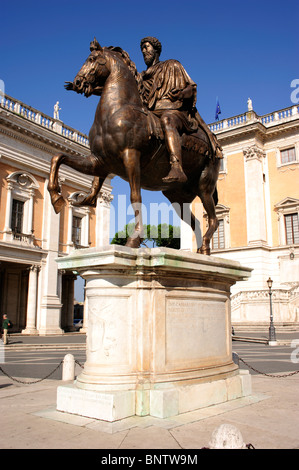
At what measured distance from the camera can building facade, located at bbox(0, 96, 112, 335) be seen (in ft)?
84.8

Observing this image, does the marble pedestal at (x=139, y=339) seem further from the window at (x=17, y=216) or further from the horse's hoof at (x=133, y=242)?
the window at (x=17, y=216)

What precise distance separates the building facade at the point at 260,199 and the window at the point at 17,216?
12.9m

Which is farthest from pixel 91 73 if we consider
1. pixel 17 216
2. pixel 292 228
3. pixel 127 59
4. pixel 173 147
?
pixel 292 228

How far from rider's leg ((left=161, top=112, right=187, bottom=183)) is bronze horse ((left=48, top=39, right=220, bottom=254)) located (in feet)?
0.40


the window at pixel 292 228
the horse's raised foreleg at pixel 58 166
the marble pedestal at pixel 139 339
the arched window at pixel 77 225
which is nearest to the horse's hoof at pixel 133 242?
the marble pedestal at pixel 139 339

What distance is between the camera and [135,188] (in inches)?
213

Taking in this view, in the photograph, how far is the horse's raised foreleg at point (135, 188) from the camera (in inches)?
209

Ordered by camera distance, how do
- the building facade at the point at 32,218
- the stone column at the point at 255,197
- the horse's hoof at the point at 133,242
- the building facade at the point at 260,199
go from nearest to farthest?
the horse's hoof at the point at 133,242, the building facade at the point at 32,218, the building facade at the point at 260,199, the stone column at the point at 255,197

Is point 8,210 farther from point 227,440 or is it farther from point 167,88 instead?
point 227,440

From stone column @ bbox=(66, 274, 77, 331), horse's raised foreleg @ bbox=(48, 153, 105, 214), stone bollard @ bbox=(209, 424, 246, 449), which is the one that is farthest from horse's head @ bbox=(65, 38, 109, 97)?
stone column @ bbox=(66, 274, 77, 331)

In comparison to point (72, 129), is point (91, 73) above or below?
below

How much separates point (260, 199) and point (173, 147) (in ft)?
98.4
